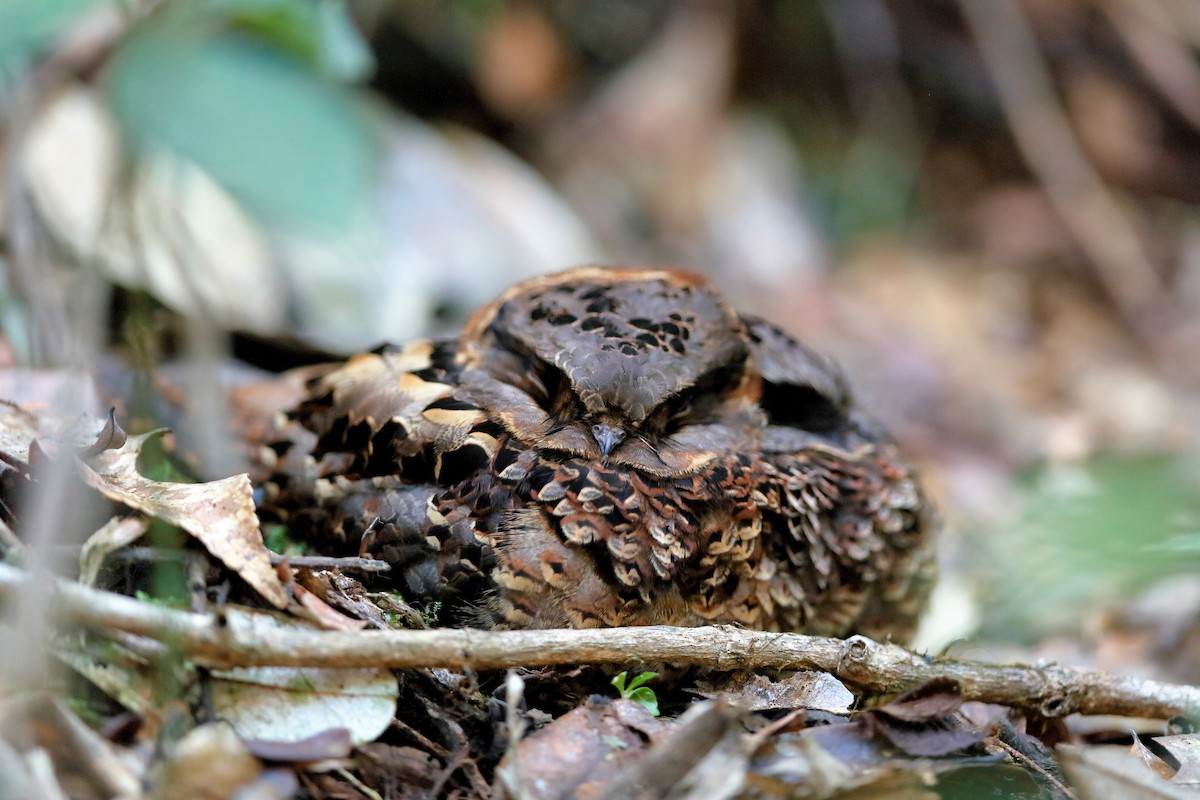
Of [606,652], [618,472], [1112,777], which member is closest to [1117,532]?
[1112,777]

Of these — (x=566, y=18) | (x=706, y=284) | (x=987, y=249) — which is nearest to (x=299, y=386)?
(x=706, y=284)

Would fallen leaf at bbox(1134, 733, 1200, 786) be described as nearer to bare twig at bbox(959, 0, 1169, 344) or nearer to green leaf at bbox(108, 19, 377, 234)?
green leaf at bbox(108, 19, 377, 234)

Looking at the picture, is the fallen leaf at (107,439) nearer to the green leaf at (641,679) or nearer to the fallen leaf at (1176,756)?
the green leaf at (641,679)

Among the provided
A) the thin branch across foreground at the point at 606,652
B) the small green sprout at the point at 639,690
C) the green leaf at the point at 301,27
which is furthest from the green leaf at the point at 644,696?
the green leaf at the point at 301,27

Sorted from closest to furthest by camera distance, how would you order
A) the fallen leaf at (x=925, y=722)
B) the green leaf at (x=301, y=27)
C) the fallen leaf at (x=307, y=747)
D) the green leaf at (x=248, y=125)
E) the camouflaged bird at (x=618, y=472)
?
the fallen leaf at (x=307, y=747)
the green leaf at (x=248, y=125)
the fallen leaf at (x=925, y=722)
the camouflaged bird at (x=618, y=472)
the green leaf at (x=301, y=27)

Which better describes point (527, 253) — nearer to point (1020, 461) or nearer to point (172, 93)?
point (1020, 461)

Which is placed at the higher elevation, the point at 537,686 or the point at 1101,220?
the point at 1101,220
